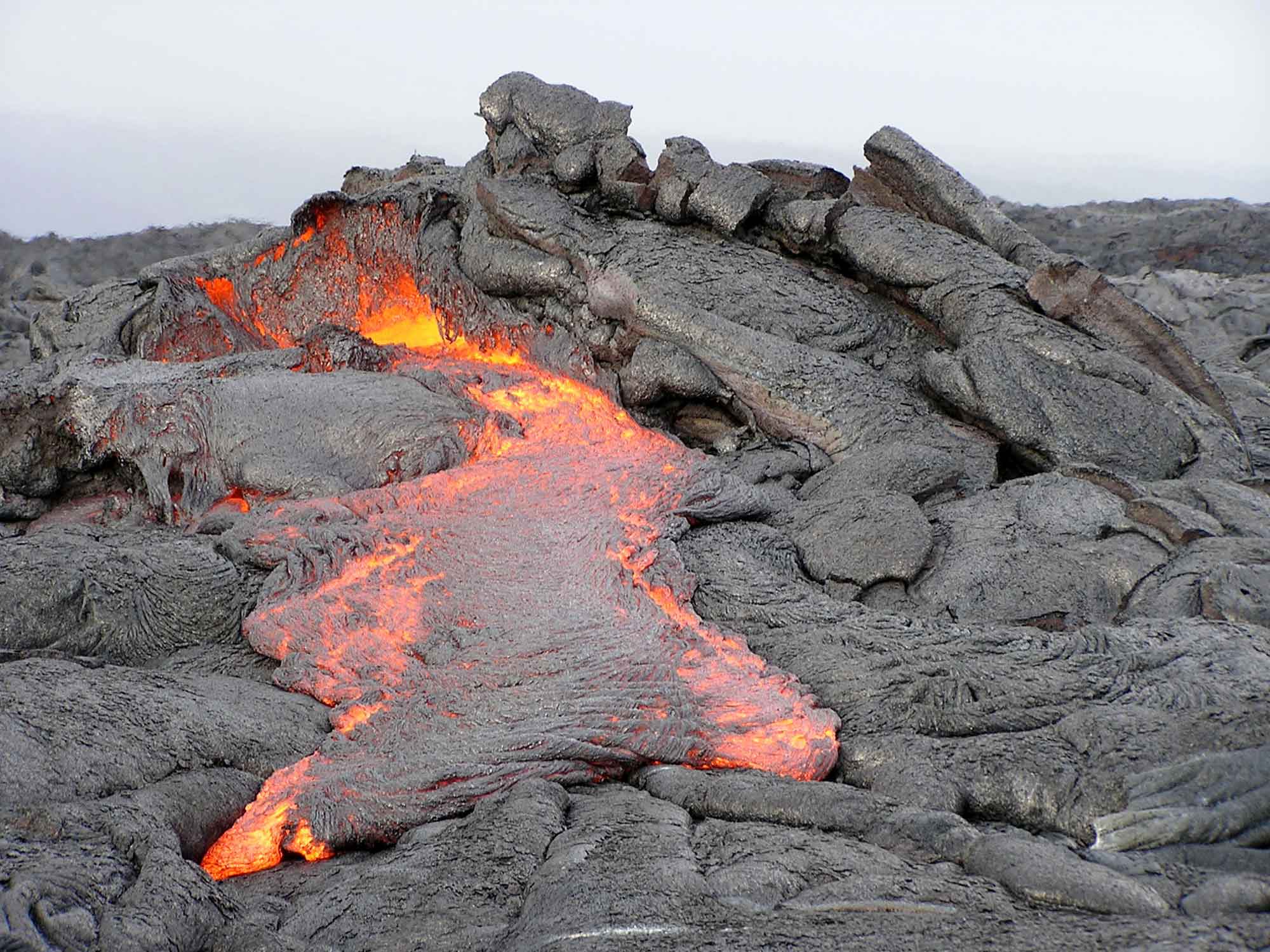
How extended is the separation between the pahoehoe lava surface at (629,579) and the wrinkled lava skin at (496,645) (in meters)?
0.02

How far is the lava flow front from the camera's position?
3516 millimetres

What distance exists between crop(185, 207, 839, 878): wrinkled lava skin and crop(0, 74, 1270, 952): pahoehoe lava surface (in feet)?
0.06

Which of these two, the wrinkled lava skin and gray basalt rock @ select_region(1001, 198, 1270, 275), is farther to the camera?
gray basalt rock @ select_region(1001, 198, 1270, 275)

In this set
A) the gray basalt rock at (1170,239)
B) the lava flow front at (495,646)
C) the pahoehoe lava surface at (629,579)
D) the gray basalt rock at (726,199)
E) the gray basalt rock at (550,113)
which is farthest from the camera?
the gray basalt rock at (1170,239)

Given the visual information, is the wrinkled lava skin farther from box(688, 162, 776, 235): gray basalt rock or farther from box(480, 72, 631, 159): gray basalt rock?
box(480, 72, 631, 159): gray basalt rock

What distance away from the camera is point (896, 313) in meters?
6.66

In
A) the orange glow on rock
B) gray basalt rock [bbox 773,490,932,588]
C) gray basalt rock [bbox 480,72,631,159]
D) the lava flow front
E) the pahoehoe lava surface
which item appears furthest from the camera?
gray basalt rock [bbox 480,72,631,159]

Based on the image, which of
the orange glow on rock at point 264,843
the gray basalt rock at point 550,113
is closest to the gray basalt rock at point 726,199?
the gray basalt rock at point 550,113

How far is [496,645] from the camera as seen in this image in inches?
163

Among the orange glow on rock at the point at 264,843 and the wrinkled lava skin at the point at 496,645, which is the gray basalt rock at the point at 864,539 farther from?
the orange glow on rock at the point at 264,843

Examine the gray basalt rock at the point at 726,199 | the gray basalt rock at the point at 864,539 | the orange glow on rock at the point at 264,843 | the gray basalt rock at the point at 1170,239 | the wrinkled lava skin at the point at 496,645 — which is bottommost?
the orange glow on rock at the point at 264,843

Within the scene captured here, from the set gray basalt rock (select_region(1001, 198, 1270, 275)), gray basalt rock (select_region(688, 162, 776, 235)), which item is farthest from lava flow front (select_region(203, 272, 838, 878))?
gray basalt rock (select_region(1001, 198, 1270, 275))

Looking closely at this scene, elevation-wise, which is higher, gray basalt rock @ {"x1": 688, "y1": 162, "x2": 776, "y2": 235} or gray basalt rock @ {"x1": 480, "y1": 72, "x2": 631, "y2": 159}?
A: gray basalt rock @ {"x1": 480, "y1": 72, "x2": 631, "y2": 159}

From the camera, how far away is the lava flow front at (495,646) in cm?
352
